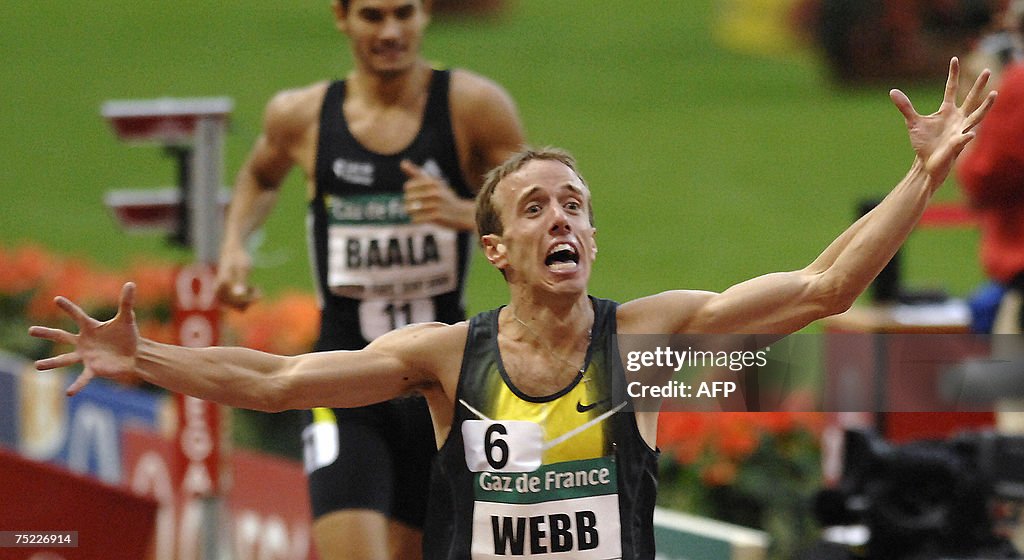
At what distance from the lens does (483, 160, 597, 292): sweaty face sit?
444 centimetres

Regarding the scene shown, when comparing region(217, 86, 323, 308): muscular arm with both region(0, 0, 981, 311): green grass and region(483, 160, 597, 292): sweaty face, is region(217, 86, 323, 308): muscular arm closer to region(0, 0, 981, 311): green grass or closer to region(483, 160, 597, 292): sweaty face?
region(483, 160, 597, 292): sweaty face

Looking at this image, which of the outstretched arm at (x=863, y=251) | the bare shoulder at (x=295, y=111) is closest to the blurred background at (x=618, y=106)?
the bare shoulder at (x=295, y=111)

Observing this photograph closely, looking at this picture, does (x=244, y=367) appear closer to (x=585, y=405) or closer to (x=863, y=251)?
(x=585, y=405)

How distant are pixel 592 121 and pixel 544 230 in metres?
16.0

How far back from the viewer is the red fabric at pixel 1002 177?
6.59m

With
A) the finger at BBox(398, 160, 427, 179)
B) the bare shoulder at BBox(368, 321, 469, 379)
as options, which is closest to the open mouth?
the bare shoulder at BBox(368, 321, 469, 379)

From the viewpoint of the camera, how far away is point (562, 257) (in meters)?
4.50

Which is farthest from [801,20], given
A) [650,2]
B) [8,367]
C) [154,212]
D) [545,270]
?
[545,270]

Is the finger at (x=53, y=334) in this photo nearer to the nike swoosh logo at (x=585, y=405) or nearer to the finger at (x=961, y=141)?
the nike swoosh logo at (x=585, y=405)

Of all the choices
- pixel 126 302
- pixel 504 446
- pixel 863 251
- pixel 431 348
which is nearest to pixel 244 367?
pixel 126 302

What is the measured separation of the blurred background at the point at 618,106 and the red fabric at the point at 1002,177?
6.53 meters

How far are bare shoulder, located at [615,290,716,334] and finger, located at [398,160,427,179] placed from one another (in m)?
1.64

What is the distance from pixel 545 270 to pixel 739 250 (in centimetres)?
1231

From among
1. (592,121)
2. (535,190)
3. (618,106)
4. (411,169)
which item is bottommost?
(535,190)
